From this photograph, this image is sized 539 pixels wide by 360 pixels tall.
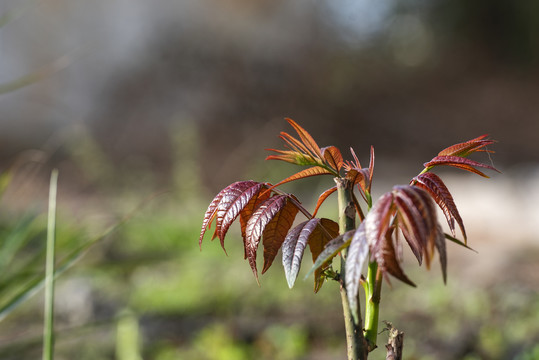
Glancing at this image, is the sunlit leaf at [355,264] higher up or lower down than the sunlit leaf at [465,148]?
lower down

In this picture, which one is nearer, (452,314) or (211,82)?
(452,314)

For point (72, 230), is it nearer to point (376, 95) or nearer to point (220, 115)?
point (220, 115)

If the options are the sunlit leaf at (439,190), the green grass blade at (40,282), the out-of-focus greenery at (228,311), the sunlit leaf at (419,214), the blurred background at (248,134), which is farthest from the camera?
the blurred background at (248,134)

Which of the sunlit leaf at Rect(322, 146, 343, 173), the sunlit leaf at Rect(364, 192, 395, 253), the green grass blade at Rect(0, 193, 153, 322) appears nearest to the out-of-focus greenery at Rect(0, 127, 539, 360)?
the green grass blade at Rect(0, 193, 153, 322)

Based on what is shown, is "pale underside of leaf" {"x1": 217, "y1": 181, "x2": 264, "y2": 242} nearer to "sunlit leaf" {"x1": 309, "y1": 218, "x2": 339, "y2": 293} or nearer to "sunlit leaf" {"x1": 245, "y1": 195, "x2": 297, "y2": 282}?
"sunlit leaf" {"x1": 245, "y1": 195, "x2": 297, "y2": 282}

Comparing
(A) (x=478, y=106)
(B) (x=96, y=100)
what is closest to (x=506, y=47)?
(A) (x=478, y=106)

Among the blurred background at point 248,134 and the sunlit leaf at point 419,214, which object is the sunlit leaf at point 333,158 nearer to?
the sunlit leaf at point 419,214

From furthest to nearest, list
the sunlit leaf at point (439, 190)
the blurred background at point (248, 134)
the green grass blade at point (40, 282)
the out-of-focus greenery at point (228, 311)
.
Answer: the blurred background at point (248, 134), the out-of-focus greenery at point (228, 311), the green grass blade at point (40, 282), the sunlit leaf at point (439, 190)

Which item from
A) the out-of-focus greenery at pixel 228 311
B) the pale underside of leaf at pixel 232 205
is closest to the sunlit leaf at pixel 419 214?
the pale underside of leaf at pixel 232 205
